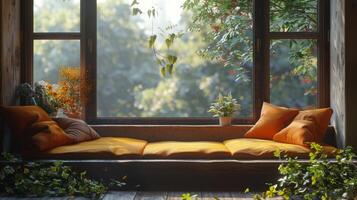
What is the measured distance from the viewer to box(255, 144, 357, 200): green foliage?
4.09 m

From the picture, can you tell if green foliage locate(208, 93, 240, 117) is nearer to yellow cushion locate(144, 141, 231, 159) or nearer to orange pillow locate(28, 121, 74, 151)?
yellow cushion locate(144, 141, 231, 159)

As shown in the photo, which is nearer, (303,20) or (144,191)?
(144,191)

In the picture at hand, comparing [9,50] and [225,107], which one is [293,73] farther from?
[9,50]

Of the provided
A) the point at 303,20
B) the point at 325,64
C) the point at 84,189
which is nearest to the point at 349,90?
the point at 325,64

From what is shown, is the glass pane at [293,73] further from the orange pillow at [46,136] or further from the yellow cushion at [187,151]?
the orange pillow at [46,136]

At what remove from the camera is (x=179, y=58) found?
616 centimetres

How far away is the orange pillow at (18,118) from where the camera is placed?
16.6 feet

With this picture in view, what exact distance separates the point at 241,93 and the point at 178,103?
727 mm

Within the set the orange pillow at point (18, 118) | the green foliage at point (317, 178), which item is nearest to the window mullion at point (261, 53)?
the green foliage at point (317, 178)

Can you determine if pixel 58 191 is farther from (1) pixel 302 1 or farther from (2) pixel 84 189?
(1) pixel 302 1

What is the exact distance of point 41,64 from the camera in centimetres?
605

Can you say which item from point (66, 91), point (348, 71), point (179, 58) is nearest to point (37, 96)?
point (66, 91)

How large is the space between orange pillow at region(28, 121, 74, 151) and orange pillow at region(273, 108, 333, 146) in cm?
210

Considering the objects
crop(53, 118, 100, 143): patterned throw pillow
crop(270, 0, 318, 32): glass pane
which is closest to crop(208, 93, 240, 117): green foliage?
crop(270, 0, 318, 32): glass pane
